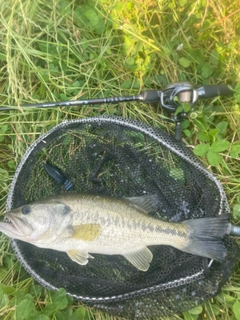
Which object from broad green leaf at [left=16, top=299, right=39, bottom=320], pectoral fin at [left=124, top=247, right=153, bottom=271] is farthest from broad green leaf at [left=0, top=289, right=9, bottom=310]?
pectoral fin at [left=124, top=247, right=153, bottom=271]

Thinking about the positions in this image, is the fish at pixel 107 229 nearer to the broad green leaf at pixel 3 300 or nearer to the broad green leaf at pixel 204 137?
the broad green leaf at pixel 3 300

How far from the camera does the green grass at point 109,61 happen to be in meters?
2.77

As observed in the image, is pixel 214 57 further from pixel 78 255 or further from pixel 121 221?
pixel 78 255

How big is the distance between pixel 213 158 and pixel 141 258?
2.58 feet

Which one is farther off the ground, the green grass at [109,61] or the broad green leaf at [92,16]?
the broad green leaf at [92,16]

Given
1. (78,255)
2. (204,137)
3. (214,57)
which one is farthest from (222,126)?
(78,255)

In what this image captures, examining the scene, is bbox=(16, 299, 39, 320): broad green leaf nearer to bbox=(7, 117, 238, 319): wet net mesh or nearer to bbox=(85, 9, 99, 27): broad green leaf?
bbox=(7, 117, 238, 319): wet net mesh

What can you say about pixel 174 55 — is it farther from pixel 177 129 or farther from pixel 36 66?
pixel 36 66

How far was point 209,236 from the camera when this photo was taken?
2.36m

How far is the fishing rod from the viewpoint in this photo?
243 centimetres

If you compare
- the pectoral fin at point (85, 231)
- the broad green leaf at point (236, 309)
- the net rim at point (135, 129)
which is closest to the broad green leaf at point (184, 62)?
the net rim at point (135, 129)

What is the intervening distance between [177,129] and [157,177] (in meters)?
0.34

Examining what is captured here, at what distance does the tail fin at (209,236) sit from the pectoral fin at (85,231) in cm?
56

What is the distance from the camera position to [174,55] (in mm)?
2842
